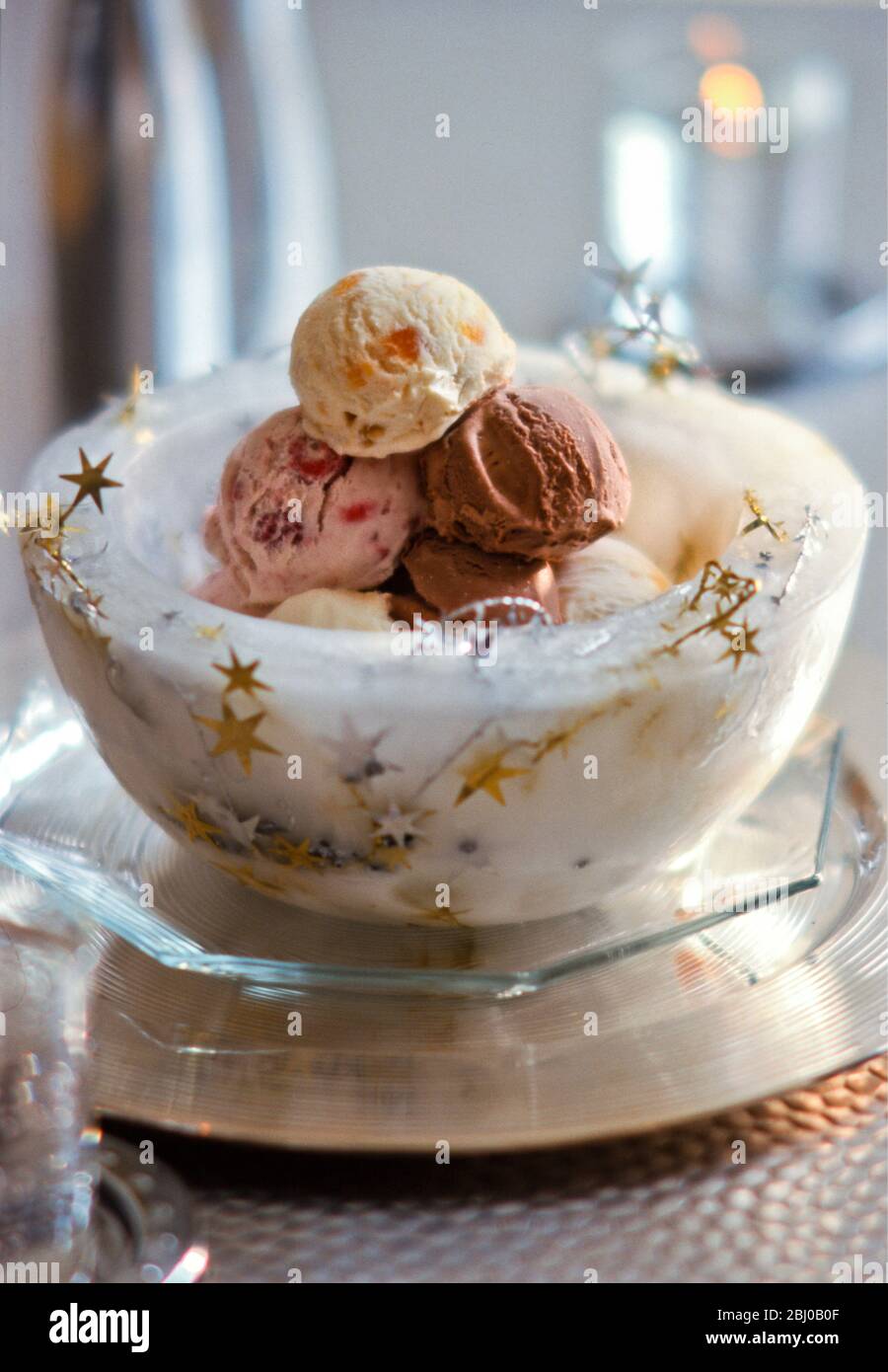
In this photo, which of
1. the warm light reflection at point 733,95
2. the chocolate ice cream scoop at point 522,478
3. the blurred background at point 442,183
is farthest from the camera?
the warm light reflection at point 733,95

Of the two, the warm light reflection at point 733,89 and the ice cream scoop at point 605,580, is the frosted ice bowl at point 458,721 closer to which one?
the ice cream scoop at point 605,580

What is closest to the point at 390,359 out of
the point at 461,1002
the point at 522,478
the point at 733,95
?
the point at 522,478

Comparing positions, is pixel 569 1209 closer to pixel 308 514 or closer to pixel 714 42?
pixel 308 514

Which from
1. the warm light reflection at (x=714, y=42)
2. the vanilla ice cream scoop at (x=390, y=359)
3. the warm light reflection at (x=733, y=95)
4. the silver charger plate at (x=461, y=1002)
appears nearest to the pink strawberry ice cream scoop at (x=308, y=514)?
the vanilla ice cream scoop at (x=390, y=359)

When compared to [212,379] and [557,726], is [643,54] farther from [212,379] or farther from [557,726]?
[557,726]

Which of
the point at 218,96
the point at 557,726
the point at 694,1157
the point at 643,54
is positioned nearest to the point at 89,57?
the point at 218,96

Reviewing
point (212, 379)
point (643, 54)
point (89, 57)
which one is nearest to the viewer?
point (212, 379)
